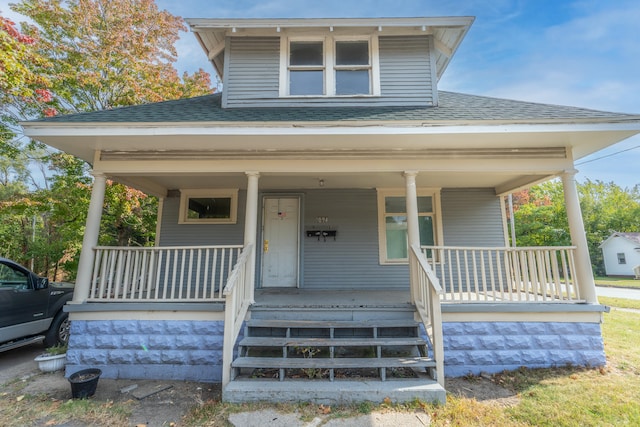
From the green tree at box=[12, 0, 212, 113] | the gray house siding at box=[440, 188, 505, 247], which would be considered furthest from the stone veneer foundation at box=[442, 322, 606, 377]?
the green tree at box=[12, 0, 212, 113]

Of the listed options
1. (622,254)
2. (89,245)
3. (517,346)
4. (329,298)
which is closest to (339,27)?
(329,298)

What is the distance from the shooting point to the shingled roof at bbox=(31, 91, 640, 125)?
3.97 m

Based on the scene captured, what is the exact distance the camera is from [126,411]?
3023 mm

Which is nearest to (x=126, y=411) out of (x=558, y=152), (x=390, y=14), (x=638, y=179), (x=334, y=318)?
(x=334, y=318)

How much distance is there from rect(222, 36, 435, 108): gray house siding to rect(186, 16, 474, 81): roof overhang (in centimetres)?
16

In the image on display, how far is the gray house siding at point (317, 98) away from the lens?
5348mm

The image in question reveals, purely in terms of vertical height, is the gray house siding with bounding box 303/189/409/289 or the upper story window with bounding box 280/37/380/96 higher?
the upper story window with bounding box 280/37/380/96

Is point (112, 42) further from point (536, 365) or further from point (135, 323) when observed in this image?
point (536, 365)

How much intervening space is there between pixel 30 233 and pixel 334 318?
53.0ft

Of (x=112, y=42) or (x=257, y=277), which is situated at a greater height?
(x=112, y=42)

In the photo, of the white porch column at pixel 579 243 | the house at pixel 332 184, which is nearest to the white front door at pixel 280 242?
the house at pixel 332 184

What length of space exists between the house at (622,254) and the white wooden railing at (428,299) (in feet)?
90.4

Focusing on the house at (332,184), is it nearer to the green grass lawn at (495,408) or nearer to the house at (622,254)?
the green grass lawn at (495,408)

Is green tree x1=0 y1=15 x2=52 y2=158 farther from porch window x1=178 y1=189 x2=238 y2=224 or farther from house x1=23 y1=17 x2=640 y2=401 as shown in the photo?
porch window x1=178 y1=189 x2=238 y2=224
